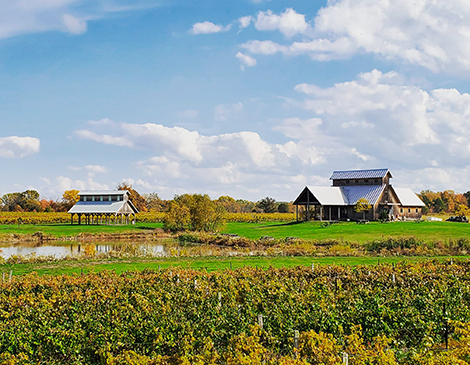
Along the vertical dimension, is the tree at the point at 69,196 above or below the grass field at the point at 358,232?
above

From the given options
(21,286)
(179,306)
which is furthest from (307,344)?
(21,286)

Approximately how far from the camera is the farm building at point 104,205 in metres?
67.1

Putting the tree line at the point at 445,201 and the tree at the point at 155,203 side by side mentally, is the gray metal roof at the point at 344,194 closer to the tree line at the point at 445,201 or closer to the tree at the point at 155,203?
the tree line at the point at 445,201

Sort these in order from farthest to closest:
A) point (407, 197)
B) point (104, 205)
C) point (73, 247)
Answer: point (104, 205), point (407, 197), point (73, 247)

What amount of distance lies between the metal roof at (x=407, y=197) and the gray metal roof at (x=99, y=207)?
40294 mm

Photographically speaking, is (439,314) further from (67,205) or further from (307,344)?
(67,205)

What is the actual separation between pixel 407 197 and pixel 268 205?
38.4m

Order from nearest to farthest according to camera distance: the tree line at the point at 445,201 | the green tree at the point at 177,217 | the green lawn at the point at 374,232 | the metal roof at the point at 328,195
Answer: the green lawn at the point at 374,232 → the green tree at the point at 177,217 → the metal roof at the point at 328,195 → the tree line at the point at 445,201

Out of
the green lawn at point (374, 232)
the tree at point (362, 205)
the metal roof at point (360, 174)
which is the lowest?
the green lawn at point (374, 232)

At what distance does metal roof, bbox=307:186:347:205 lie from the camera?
58.9 metres

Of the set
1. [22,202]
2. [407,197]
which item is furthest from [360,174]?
[22,202]

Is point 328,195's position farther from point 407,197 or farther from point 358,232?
point 358,232

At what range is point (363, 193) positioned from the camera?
199ft

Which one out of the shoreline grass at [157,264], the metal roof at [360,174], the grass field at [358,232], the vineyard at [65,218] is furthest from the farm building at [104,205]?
the shoreline grass at [157,264]
